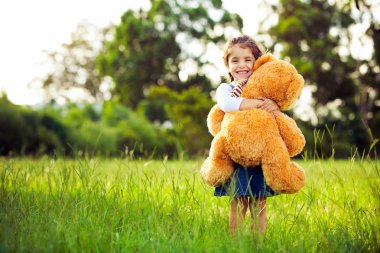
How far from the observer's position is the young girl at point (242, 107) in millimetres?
2895

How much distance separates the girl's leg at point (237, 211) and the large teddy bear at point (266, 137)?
0.60ft

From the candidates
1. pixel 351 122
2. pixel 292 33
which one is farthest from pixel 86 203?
pixel 292 33

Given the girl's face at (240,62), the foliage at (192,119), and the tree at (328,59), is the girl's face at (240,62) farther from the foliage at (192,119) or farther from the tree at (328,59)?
the tree at (328,59)

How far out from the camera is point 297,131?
294 cm

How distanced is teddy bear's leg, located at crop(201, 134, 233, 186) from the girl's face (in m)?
0.49

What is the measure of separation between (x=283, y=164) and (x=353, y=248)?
0.64 metres

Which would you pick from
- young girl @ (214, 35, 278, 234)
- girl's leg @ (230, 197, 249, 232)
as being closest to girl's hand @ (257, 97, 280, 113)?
young girl @ (214, 35, 278, 234)

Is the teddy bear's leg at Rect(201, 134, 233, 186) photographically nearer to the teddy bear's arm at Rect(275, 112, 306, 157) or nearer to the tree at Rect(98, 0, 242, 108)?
the teddy bear's arm at Rect(275, 112, 306, 157)

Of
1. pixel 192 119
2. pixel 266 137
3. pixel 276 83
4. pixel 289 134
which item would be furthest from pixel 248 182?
pixel 192 119

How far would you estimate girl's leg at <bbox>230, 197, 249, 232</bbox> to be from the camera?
2.84 m

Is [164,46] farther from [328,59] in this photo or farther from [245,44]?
[245,44]

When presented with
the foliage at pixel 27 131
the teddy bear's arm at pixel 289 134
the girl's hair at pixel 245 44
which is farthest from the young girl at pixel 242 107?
the foliage at pixel 27 131

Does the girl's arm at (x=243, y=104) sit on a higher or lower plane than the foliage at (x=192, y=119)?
higher

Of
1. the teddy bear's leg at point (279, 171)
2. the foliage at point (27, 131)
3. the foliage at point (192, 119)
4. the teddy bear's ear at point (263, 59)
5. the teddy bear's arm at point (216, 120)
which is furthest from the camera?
the foliage at point (192, 119)
